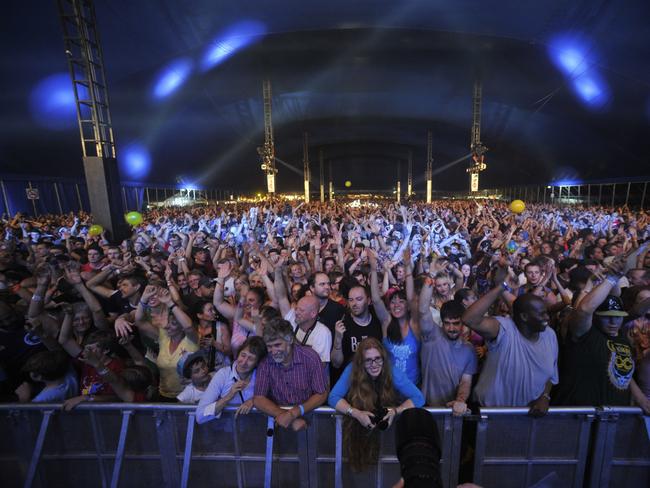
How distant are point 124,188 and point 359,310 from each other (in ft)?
76.6

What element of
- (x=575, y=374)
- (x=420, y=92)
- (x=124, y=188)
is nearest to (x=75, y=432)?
(x=575, y=374)

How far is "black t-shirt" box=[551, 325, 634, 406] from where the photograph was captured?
2.71 m

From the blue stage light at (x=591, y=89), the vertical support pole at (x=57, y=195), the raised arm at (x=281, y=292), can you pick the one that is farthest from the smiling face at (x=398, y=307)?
the vertical support pole at (x=57, y=195)

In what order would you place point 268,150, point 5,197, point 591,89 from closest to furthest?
point 5,197 → point 591,89 → point 268,150

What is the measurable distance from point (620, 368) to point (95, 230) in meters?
9.52

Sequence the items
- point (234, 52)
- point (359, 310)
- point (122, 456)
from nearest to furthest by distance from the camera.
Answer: point (122, 456), point (359, 310), point (234, 52)

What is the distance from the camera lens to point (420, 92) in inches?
1000

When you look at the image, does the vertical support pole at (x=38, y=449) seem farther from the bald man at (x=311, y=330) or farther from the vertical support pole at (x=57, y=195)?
the vertical support pole at (x=57, y=195)

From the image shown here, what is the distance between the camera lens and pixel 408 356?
3113 mm

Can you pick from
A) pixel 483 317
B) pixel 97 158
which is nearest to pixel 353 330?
pixel 483 317

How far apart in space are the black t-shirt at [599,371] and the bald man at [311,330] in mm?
1889

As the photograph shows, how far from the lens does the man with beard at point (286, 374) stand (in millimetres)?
2609

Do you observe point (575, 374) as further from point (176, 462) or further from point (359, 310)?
point (176, 462)

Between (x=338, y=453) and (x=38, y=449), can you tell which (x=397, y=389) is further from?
(x=38, y=449)
